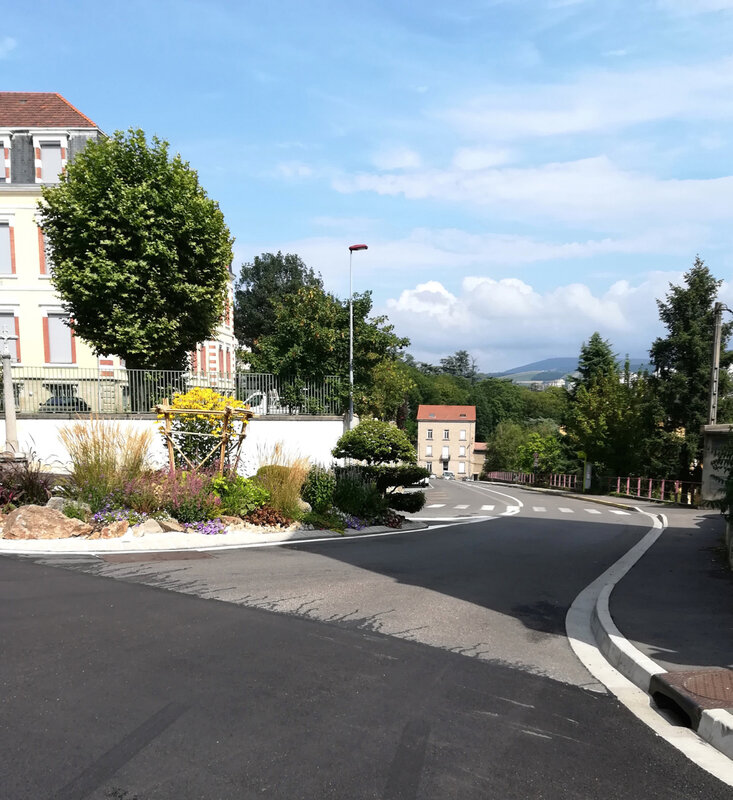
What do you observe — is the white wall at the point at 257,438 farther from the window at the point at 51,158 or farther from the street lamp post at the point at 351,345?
the window at the point at 51,158

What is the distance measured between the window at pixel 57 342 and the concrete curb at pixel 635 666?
2819 centimetres

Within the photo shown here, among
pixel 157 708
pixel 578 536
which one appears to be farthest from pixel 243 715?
pixel 578 536

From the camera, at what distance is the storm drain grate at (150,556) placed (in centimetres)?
938

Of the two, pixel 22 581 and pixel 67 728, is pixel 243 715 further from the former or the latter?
pixel 22 581

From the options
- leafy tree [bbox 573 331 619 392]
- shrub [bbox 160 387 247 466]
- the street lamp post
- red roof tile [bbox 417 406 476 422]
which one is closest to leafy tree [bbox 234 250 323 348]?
leafy tree [bbox 573 331 619 392]

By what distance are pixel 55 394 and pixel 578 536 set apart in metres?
15.2

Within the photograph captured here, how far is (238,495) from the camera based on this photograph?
1292cm

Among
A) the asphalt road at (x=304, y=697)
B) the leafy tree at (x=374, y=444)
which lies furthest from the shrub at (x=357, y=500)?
the asphalt road at (x=304, y=697)

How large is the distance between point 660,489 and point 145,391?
86.3ft

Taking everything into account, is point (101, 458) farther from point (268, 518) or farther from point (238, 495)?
point (268, 518)

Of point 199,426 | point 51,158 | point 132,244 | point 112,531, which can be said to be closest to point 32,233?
point 51,158

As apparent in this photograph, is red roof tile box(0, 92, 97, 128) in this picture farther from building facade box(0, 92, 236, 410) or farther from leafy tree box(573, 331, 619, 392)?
leafy tree box(573, 331, 619, 392)

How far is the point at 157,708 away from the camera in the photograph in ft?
13.4

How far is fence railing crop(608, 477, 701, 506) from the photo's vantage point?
28784mm
